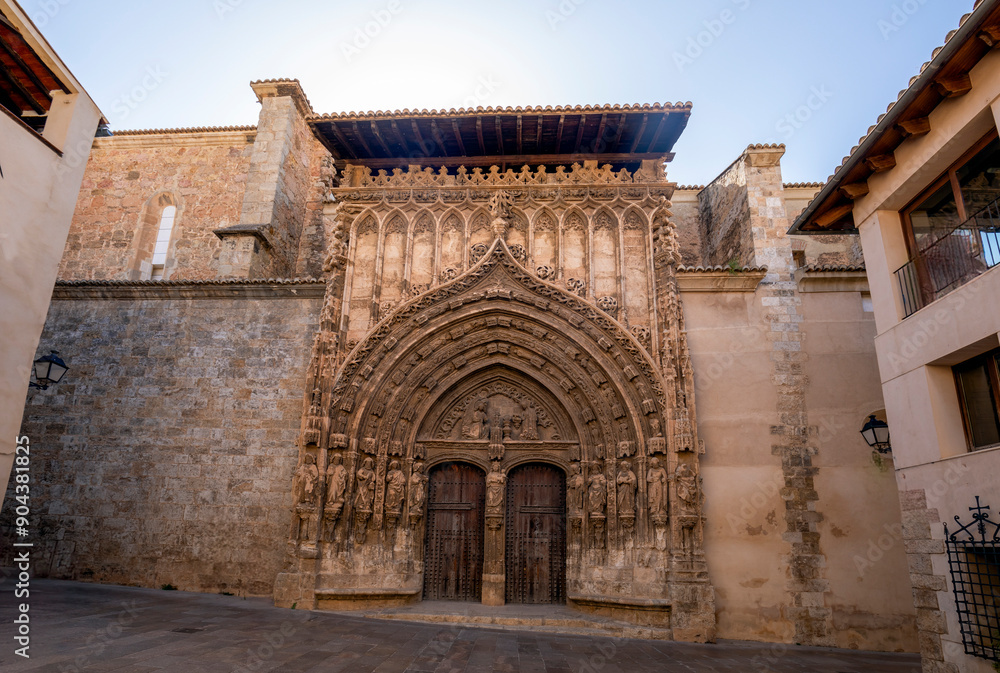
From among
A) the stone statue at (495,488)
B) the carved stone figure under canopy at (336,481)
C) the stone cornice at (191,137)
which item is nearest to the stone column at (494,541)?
the stone statue at (495,488)

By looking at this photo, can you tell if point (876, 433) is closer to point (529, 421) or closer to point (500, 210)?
point (529, 421)

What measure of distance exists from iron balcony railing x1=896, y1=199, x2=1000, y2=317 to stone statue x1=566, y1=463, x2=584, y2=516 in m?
5.24

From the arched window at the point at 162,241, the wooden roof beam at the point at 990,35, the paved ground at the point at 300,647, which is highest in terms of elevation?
the arched window at the point at 162,241

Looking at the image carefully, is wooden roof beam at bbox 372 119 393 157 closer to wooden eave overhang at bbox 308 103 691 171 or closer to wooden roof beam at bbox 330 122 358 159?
wooden eave overhang at bbox 308 103 691 171

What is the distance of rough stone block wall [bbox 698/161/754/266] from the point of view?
1159cm

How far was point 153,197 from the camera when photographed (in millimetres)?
15570

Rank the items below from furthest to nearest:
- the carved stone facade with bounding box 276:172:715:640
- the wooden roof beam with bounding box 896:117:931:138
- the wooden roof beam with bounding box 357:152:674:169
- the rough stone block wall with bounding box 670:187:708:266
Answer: the rough stone block wall with bounding box 670:187:708:266 → the wooden roof beam with bounding box 357:152:674:169 → the carved stone facade with bounding box 276:172:715:640 → the wooden roof beam with bounding box 896:117:931:138

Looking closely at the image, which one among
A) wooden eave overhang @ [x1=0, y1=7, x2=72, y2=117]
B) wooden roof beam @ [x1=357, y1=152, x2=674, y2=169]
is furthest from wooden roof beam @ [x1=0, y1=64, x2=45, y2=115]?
wooden roof beam @ [x1=357, y1=152, x2=674, y2=169]

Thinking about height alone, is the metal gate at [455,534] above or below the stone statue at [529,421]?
below

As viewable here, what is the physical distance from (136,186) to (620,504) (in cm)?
1436

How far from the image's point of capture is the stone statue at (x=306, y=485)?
9.53 m

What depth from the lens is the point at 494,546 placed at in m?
10.1

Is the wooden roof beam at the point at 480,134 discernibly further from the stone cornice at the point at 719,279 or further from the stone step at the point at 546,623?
the stone step at the point at 546,623

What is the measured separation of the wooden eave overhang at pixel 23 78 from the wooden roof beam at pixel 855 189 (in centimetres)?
1109
